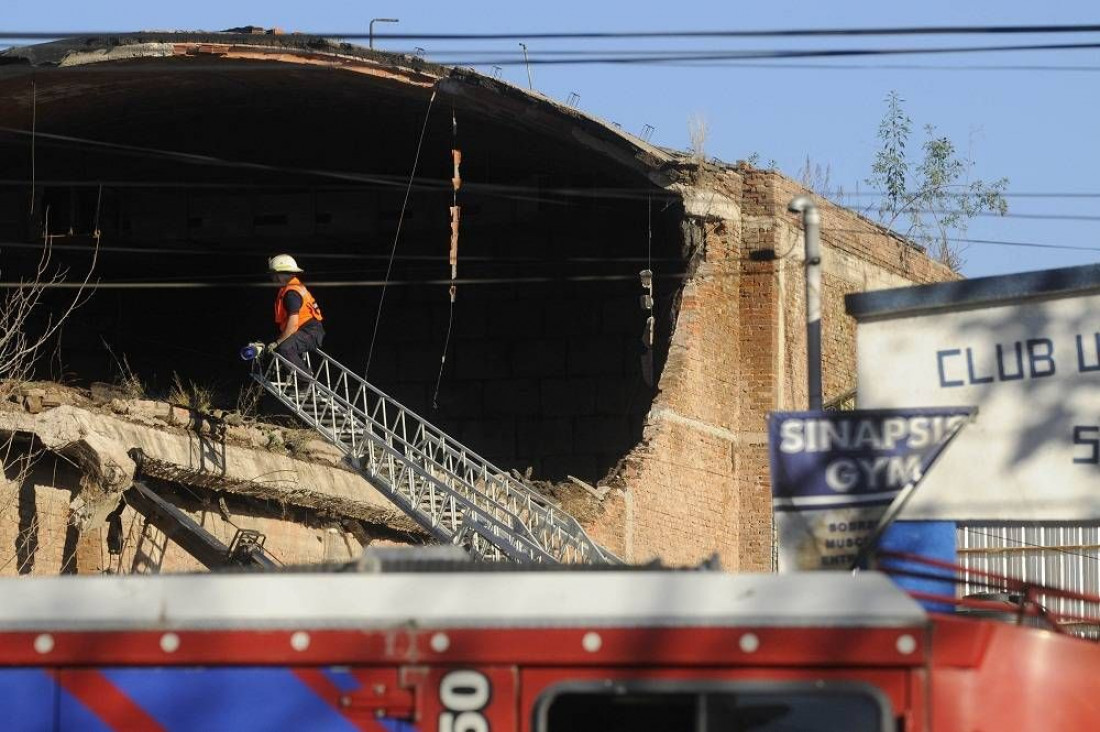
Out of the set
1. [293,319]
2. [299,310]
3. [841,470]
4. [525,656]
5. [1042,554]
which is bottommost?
[525,656]

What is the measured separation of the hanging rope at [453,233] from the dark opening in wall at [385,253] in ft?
0.49

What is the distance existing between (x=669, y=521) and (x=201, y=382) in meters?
9.66

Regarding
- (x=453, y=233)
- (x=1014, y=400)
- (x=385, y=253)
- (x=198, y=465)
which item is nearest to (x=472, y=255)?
(x=385, y=253)

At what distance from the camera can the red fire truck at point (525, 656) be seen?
5.41 meters

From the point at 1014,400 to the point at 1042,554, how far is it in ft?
42.5

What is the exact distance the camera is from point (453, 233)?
79.1 feet

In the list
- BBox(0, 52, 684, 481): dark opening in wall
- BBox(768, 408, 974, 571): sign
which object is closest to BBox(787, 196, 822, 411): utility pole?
BBox(768, 408, 974, 571): sign

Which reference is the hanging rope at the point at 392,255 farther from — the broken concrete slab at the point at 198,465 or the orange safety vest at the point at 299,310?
the broken concrete slab at the point at 198,465

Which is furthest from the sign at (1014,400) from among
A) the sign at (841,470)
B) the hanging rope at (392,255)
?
the hanging rope at (392,255)

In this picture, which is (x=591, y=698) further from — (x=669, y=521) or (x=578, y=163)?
(x=578, y=163)

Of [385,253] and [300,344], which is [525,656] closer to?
[300,344]

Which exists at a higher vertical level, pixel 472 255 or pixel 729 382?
pixel 472 255

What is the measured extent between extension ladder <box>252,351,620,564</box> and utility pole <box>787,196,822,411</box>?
4.87m

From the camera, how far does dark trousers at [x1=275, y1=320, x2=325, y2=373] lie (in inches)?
834
